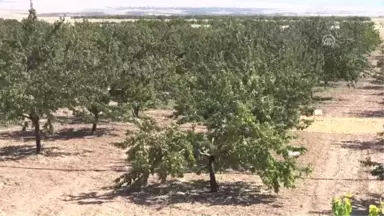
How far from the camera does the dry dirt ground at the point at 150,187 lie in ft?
41.5

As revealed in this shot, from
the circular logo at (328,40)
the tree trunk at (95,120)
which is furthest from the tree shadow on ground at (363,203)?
the circular logo at (328,40)

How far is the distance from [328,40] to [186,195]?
2232 cm

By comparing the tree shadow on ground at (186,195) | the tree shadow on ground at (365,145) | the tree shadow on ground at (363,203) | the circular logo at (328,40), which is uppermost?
the circular logo at (328,40)

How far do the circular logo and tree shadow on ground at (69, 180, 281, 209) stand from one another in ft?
67.3

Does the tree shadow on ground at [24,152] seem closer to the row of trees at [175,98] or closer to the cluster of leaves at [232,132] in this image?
the row of trees at [175,98]

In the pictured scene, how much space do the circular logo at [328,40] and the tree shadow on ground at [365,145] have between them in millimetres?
14300

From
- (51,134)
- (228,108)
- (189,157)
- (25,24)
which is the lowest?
(51,134)

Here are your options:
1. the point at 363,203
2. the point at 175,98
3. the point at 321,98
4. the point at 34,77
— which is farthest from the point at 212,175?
the point at 321,98

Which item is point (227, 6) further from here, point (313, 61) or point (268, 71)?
point (268, 71)

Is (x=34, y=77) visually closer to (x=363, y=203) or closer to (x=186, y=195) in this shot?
(x=186, y=195)

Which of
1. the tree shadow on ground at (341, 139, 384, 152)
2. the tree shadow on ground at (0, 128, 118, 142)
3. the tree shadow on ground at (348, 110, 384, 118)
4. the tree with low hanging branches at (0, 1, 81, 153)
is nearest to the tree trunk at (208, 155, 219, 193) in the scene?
the tree with low hanging branches at (0, 1, 81, 153)

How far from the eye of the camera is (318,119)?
2405cm

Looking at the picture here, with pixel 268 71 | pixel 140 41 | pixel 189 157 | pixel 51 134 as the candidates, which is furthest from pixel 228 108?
pixel 140 41

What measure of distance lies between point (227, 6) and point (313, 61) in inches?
2105
